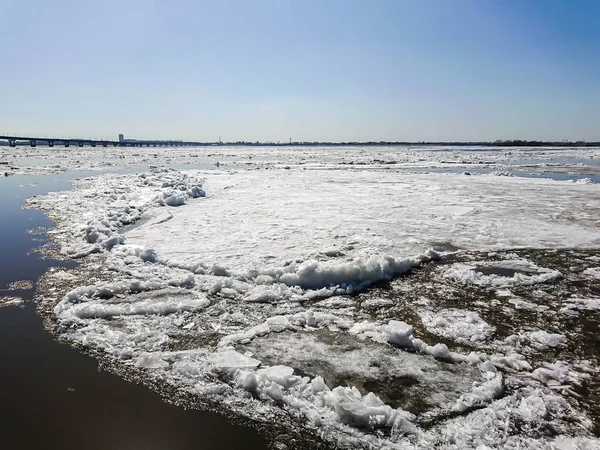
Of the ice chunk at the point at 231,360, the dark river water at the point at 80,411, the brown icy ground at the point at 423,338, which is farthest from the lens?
the ice chunk at the point at 231,360

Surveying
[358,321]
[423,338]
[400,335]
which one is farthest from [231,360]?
[423,338]

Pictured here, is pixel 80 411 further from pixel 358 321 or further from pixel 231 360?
pixel 358 321

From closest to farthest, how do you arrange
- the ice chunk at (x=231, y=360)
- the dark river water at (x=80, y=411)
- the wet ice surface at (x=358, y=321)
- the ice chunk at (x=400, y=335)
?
1. the dark river water at (x=80, y=411)
2. the wet ice surface at (x=358, y=321)
3. the ice chunk at (x=231, y=360)
4. the ice chunk at (x=400, y=335)

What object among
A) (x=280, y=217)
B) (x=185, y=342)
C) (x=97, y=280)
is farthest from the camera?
(x=280, y=217)

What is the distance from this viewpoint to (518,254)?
7168 mm

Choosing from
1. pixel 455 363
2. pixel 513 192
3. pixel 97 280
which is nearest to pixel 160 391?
pixel 455 363

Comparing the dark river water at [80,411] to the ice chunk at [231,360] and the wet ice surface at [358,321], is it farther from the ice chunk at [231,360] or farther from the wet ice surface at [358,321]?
the ice chunk at [231,360]

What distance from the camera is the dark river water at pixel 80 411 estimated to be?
2559 millimetres

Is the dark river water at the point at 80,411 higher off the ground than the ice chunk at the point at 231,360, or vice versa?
the dark river water at the point at 80,411

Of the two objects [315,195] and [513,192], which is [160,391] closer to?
[315,195]

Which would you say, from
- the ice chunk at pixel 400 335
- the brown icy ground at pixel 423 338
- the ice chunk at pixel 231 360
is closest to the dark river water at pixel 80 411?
the brown icy ground at pixel 423 338

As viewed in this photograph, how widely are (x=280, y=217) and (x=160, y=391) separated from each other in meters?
8.01

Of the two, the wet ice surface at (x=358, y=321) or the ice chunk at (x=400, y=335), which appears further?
the ice chunk at (x=400, y=335)

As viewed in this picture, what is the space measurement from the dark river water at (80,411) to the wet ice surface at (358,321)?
24 centimetres
